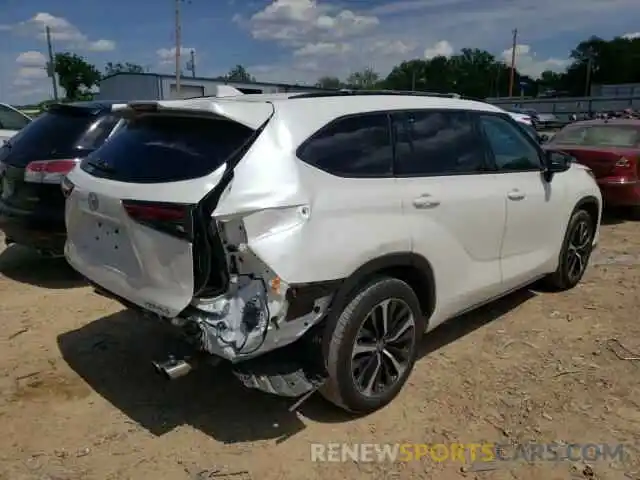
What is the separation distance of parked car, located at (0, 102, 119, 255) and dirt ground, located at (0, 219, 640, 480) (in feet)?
2.32

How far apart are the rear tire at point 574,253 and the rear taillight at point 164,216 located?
12.1ft

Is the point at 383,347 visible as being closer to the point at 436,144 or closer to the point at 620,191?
the point at 436,144

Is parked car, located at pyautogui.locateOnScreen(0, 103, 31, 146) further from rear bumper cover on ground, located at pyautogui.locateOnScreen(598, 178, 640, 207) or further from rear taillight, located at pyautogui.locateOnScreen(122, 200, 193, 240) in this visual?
rear bumper cover on ground, located at pyautogui.locateOnScreen(598, 178, 640, 207)

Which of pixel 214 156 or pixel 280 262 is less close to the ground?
pixel 214 156

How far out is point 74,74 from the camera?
54344mm

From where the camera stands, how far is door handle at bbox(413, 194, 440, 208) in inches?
133

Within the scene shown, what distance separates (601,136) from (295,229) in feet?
25.8

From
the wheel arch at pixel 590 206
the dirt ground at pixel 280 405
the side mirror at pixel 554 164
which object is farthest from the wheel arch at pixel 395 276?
the wheel arch at pixel 590 206

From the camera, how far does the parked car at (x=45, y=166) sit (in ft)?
16.8

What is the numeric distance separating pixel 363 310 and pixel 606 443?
1.55m

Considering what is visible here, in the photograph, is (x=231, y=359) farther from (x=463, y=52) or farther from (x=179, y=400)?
(x=463, y=52)

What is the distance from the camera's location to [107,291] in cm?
323

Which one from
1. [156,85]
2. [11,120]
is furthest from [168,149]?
[156,85]

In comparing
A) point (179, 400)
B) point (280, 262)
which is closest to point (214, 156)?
point (280, 262)
